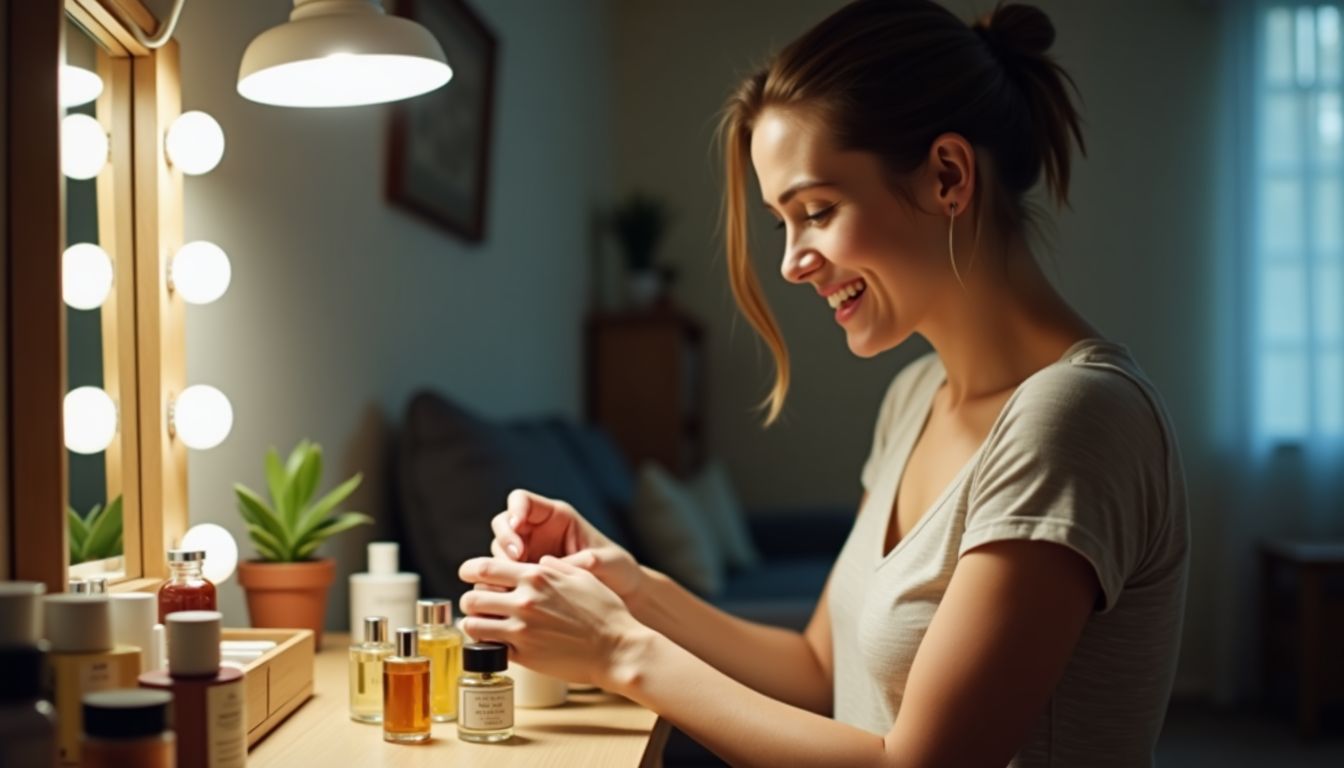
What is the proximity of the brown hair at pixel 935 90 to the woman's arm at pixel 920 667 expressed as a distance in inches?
15.7

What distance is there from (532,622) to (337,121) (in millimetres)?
1232

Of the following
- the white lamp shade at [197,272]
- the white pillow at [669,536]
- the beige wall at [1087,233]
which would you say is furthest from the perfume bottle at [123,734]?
the beige wall at [1087,233]

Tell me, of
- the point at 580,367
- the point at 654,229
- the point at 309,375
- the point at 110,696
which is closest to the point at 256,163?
the point at 309,375

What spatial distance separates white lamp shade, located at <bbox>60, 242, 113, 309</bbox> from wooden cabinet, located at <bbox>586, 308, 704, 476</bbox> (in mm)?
3124

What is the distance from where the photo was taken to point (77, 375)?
108cm

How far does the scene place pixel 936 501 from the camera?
1.18 m

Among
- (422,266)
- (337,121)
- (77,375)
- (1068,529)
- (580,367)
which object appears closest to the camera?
(1068,529)

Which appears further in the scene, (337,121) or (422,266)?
(422,266)

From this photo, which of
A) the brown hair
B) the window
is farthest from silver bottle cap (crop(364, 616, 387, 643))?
the window

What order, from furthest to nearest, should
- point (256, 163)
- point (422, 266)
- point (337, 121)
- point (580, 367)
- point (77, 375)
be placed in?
point (580, 367)
point (422, 266)
point (337, 121)
point (256, 163)
point (77, 375)

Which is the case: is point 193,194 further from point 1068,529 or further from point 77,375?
point 1068,529

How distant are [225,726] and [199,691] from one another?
0.12 ft

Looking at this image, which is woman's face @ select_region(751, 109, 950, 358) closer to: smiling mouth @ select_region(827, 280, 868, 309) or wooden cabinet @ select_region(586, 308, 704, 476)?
smiling mouth @ select_region(827, 280, 868, 309)

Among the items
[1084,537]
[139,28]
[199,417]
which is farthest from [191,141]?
[1084,537]
